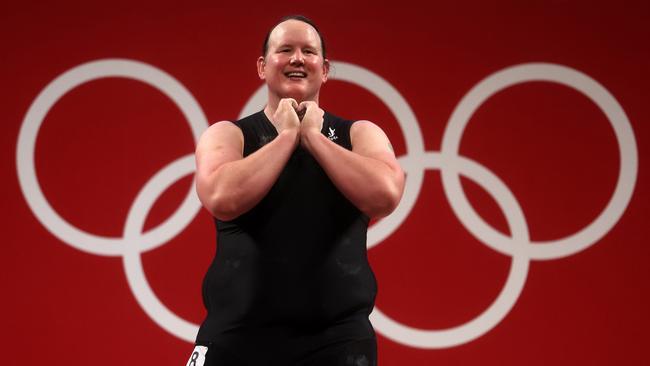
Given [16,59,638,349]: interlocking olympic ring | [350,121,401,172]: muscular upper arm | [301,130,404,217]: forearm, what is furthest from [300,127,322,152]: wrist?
[16,59,638,349]: interlocking olympic ring

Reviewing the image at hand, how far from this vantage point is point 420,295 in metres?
4.47

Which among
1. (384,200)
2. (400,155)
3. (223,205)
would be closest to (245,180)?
(223,205)

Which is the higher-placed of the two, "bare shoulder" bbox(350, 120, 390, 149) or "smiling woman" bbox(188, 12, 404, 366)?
"bare shoulder" bbox(350, 120, 390, 149)

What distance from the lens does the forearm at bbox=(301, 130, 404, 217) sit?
6.51ft

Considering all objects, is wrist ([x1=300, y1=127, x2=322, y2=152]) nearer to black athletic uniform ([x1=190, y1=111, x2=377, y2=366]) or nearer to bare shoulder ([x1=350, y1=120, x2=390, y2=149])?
black athletic uniform ([x1=190, y1=111, x2=377, y2=366])

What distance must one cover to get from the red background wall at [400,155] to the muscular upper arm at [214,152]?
2348mm

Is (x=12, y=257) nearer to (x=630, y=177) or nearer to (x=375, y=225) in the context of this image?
(x=375, y=225)

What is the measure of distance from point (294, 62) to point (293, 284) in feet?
1.92

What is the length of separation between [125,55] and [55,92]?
0.42 meters

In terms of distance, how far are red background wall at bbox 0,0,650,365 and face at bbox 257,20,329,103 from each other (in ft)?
7.46

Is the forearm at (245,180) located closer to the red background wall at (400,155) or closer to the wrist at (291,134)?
the wrist at (291,134)

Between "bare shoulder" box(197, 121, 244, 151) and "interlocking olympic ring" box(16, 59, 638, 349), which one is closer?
"bare shoulder" box(197, 121, 244, 151)

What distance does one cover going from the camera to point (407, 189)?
4.49 m

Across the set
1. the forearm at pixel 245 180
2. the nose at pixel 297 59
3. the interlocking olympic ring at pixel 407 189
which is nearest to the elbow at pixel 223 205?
the forearm at pixel 245 180
